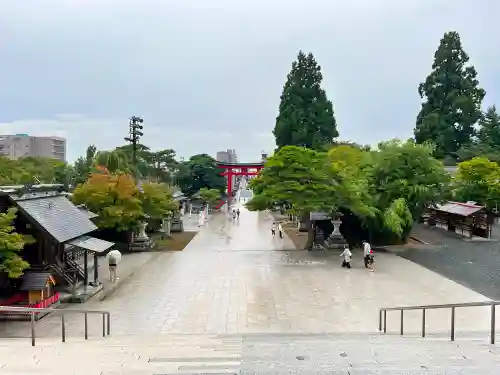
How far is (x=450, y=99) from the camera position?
58406mm

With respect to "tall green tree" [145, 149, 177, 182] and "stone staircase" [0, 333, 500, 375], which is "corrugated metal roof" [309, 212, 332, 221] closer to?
"stone staircase" [0, 333, 500, 375]

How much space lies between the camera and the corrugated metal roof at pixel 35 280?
→ 587 inches

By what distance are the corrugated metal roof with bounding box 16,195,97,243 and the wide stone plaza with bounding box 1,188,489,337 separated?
8.20 ft

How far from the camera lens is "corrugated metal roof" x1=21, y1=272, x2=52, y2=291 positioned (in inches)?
587

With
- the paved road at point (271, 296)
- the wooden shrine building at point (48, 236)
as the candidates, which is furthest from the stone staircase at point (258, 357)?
the wooden shrine building at point (48, 236)

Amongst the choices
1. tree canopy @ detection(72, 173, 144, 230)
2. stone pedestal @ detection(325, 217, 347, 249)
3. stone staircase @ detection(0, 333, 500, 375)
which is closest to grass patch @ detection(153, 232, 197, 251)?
tree canopy @ detection(72, 173, 144, 230)

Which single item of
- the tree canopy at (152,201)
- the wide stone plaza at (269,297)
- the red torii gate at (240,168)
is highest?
the red torii gate at (240,168)

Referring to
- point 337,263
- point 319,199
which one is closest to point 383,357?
point 337,263

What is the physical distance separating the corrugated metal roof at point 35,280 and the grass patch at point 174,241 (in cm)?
1419

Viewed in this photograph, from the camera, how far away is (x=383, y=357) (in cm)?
839

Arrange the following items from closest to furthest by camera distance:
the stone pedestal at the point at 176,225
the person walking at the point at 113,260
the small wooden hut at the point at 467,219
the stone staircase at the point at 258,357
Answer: the stone staircase at the point at 258,357 < the person walking at the point at 113,260 < the small wooden hut at the point at 467,219 < the stone pedestal at the point at 176,225

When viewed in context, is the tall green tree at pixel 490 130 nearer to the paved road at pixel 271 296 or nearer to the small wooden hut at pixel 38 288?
the paved road at pixel 271 296

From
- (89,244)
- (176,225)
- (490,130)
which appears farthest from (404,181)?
(490,130)

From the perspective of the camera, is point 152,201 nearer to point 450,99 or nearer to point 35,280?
point 35,280
